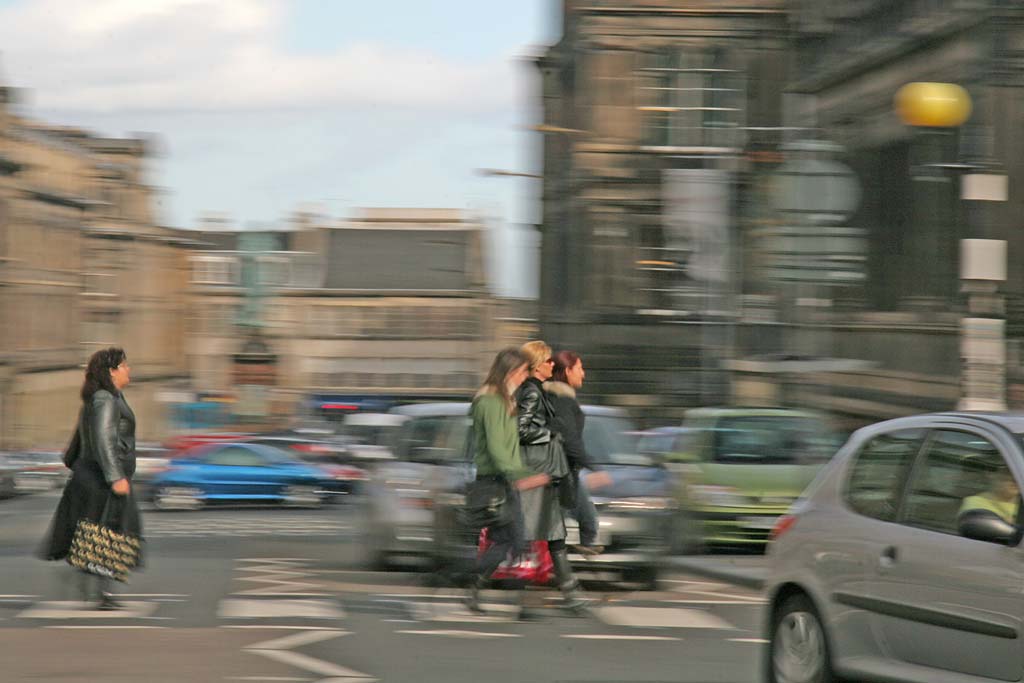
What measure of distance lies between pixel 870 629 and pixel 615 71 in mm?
36718

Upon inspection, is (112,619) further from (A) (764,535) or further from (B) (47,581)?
(A) (764,535)

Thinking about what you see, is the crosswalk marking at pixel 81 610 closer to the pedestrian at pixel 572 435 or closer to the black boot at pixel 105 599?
the black boot at pixel 105 599

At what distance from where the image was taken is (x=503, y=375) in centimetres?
1198

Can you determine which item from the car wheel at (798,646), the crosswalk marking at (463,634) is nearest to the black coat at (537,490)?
the crosswalk marking at (463,634)

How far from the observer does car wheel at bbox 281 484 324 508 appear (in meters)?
38.1

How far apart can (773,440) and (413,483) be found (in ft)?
19.9

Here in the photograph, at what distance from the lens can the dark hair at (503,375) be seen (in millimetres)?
11922

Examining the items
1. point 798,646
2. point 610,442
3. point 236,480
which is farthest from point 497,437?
point 236,480

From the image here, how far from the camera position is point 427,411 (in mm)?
15773

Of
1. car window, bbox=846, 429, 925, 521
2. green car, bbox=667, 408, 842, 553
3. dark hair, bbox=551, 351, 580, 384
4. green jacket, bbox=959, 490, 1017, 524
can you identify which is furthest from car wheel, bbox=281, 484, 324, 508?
green jacket, bbox=959, 490, 1017, 524

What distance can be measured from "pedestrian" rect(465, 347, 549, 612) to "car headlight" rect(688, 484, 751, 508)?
6.55 metres

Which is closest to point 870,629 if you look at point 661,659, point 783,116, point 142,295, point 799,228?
point 661,659

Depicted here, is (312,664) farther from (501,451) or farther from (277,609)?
(277,609)

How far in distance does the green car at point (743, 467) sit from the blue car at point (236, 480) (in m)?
18.0
